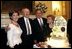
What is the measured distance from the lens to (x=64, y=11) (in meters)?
2.58

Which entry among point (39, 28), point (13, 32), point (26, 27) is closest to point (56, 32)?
point (39, 28)

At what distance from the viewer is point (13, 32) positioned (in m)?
2.56

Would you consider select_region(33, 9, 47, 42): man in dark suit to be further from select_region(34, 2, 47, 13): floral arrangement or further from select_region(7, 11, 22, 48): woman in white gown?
select_region(7, 11, 22, 48): woman in white gown

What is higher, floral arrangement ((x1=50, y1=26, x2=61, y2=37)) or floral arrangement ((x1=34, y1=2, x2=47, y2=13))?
floral arrangement ((x1=34, y1=2, x2=47, y2=13))

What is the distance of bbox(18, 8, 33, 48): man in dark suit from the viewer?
2.59 m

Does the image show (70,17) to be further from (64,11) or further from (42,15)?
(42,15)

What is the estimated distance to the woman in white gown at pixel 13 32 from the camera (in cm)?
256

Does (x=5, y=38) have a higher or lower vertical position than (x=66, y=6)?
lower

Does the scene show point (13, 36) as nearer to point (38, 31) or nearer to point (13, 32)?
point (13, 32)

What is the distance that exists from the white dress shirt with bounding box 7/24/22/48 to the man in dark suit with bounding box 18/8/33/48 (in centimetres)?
4

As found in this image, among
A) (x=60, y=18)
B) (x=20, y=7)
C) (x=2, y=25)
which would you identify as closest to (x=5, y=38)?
(x=2, y=25)

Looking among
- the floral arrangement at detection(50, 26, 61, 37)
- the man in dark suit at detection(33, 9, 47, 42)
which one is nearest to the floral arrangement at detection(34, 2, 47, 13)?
the man in dark suit at detection(33, 9, 47, 42)

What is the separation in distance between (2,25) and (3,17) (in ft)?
0.21

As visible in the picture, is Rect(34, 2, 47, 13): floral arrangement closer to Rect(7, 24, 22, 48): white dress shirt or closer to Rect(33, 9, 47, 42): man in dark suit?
Rect(33, 9, 47, 42): man in dark suit
